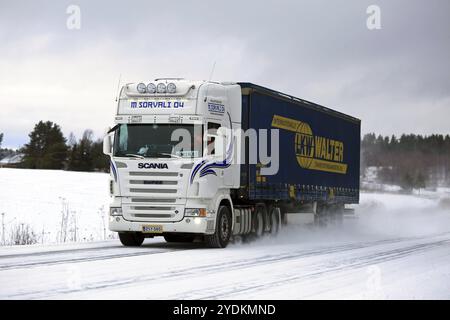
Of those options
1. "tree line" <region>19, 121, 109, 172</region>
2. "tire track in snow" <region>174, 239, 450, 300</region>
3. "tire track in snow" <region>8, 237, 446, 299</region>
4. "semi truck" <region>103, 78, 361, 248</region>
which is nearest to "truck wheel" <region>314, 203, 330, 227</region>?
"semi truck" <region>103, 78, 361, 248</region>

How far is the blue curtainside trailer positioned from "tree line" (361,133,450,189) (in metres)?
71.6

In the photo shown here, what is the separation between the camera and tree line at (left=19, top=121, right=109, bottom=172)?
10394 centimetres

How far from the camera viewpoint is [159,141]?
56.0ft

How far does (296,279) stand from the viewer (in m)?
11.2

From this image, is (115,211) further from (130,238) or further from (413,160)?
(413,160)

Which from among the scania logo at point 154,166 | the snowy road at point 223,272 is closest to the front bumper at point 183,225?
the snowy road at point 223,272

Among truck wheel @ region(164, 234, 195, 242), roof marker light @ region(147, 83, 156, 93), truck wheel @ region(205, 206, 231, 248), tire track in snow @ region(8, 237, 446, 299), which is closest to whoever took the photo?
tire track in snow @ region(8, 237, 446, 299)

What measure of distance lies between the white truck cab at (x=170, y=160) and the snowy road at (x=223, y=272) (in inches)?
25.9

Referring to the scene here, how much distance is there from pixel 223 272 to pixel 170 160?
516 cm

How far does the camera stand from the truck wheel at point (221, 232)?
17.4 meters

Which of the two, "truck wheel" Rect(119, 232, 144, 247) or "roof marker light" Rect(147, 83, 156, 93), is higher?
"roof marker light" Rect(147, 83, 156, 93)

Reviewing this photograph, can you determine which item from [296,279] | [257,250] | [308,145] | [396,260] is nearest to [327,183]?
[308,145]

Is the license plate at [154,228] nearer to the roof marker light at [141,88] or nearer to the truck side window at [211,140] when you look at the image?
the truck side window at [211,140]

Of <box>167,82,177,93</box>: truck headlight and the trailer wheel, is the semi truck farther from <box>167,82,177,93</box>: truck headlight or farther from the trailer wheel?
the trailer wheel
